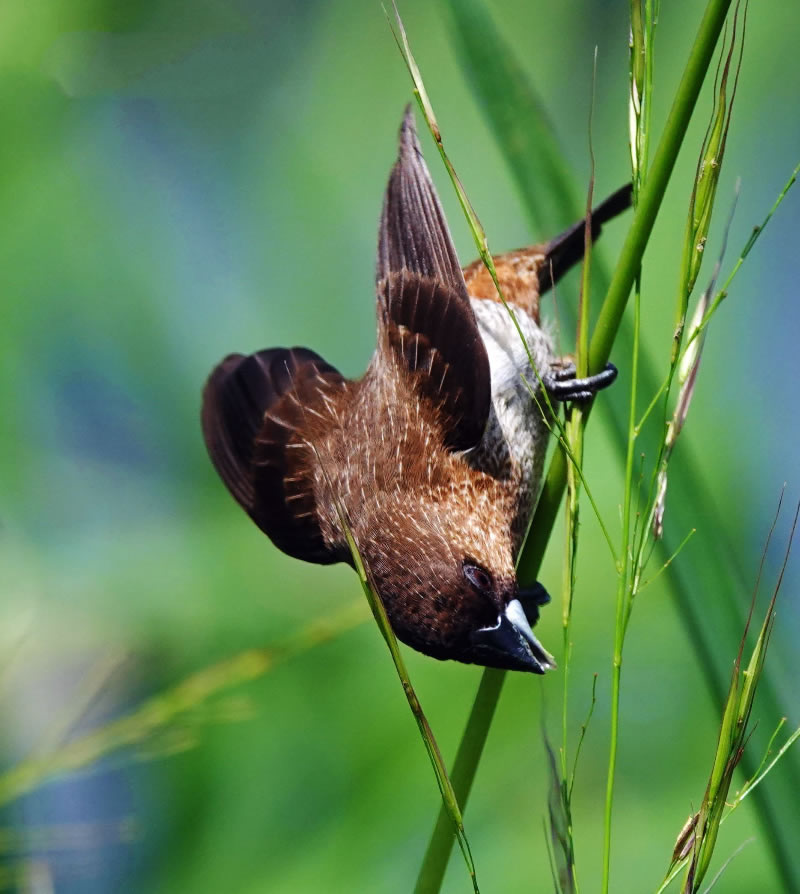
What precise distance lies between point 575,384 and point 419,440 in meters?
0.41

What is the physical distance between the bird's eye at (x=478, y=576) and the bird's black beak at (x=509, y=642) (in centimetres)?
4

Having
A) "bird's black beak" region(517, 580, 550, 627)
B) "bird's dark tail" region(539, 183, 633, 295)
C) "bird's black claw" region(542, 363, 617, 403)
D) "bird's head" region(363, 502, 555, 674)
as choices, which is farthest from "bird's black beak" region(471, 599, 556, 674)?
"bird's dark tail" region(539, 183, 633, 295)

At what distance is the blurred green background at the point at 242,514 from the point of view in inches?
57.5

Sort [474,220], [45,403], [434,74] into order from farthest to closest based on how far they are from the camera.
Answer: [434,74]
[45,403]
[474,220]

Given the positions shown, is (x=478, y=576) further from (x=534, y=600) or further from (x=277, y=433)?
(x=277, y=433)

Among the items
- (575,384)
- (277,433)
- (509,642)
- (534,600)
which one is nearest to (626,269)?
(575,384)

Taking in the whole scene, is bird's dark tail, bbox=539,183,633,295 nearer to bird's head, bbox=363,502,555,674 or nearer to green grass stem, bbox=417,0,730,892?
bird's head, bbox=363,502,555,674

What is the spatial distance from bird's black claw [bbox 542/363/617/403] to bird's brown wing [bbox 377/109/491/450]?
0.31ft

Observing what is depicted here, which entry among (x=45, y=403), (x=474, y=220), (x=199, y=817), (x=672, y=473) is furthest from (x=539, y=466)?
(x=45, y=403)

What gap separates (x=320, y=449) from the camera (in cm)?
130

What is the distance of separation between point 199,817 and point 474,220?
4.03 ft

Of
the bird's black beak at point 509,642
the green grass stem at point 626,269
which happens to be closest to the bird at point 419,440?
the bird's black beak at point 509,642

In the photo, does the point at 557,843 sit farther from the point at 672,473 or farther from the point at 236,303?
the point at 236,303

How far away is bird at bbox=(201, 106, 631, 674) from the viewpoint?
1031 mm
